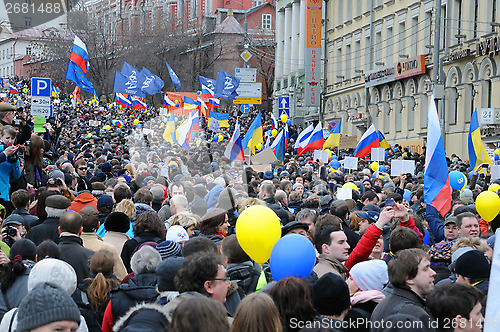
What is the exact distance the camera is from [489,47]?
103 ft

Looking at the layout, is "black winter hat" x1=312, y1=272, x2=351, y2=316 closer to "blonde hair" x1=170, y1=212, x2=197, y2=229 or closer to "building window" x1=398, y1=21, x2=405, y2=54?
"blonde hair" x1=170, y1=212, x2=197, y2=229

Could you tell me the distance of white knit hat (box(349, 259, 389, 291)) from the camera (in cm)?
575

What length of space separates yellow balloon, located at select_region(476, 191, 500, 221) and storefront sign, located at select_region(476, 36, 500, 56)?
73.8 feet

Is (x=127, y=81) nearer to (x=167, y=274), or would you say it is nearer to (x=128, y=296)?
(x=128, y=296)

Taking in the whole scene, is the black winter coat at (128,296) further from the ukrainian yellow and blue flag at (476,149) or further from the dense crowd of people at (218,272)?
the ukrainian yellow and blue flag at (476,149)

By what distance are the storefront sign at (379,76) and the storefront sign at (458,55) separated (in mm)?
6534

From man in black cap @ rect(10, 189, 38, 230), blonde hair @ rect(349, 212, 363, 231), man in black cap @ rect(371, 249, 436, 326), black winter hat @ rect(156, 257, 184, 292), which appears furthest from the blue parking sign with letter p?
man in black cap @ rect(371, 249, 436, 326)

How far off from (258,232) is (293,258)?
674 millimetres

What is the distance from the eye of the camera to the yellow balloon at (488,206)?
31.5 feet

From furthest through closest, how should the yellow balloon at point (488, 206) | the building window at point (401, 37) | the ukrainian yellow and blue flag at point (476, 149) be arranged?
the building window at point (401, 37) < the ukrainian yellow and blue flag at point (476, 149) < the yellow balloon at point (488, 206)

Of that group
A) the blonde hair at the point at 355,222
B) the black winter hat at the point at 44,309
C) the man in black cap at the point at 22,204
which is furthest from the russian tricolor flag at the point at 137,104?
the black winter hat at the point at 44,309

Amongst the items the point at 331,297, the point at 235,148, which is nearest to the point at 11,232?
the point at 331,297

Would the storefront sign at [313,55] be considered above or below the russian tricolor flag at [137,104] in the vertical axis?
above

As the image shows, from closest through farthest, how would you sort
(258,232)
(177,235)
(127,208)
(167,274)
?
(167,274), (258,232), (177,235), (127,208)
